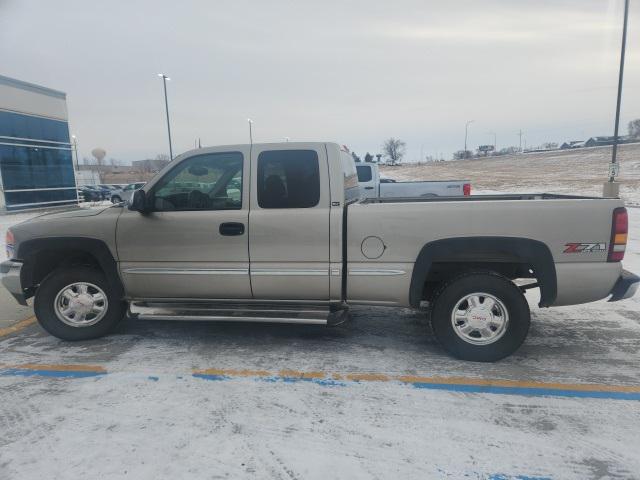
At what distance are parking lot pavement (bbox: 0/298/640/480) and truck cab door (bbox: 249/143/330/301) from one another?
704mm

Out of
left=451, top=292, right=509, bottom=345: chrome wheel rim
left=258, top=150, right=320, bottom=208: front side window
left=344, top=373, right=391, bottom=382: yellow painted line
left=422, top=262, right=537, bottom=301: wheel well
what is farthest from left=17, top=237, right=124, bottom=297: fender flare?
left=451, top=292, right=509, bottom=345: chrome wheel rim

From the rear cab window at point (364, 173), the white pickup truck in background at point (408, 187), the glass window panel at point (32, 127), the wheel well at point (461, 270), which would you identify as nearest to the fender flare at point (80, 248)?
the wheel well at point (461, 270)

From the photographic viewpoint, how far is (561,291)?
3672 mm

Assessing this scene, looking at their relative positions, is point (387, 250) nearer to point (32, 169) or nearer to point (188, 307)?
point (188, 307)

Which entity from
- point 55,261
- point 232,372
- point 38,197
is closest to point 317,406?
point 232,372

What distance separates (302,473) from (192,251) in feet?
7.46

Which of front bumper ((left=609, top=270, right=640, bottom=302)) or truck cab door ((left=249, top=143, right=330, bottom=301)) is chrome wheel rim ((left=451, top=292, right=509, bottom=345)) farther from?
truck cab door ((left=249, top=143, right=330, bottom=301))

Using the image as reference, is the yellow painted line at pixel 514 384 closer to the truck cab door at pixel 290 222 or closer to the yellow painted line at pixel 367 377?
the yellow painted line at pixel 367 377

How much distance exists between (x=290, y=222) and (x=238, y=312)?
0.99 m

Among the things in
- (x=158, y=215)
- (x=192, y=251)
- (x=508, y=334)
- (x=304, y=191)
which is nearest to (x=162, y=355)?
(x=192, y=251)

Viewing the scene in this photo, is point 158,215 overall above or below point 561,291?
above

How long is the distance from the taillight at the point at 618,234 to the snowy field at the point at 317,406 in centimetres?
99

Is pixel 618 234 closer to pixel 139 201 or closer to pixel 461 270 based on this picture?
pixel 461 270

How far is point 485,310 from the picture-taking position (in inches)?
149
